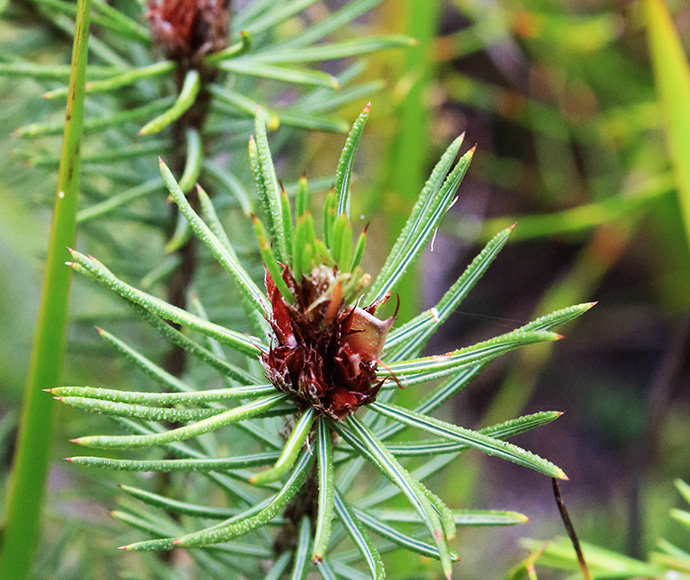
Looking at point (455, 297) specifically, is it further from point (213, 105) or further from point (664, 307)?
point (664, 307)

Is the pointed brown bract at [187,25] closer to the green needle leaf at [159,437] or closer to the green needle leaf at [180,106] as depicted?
the green needle leaf at [180,106]

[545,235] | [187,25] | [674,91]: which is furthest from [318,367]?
[545,235]

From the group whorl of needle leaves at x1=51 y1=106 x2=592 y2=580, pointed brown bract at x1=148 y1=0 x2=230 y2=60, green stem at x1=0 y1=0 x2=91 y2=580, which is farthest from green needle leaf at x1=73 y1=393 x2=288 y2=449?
pointed brown bract at x1=148 y1=0 x2=230 y2=60

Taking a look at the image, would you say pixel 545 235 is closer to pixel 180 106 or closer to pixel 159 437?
pixel 180 106

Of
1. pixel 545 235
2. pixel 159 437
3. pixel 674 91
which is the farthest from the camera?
pixel 545 235

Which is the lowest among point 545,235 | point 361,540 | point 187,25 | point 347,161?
point 361,540

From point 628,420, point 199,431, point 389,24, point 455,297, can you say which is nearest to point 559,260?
point 628,420
